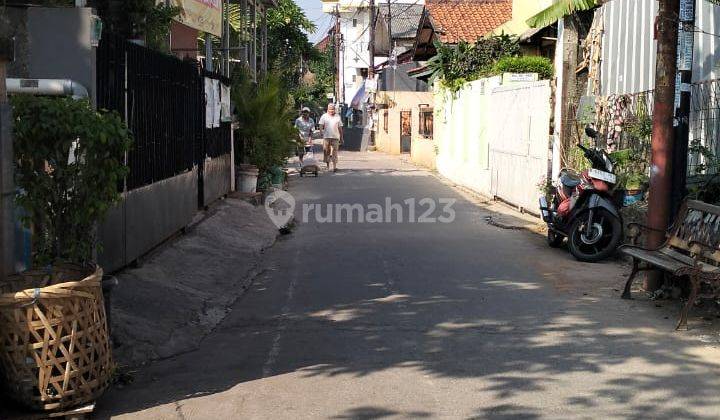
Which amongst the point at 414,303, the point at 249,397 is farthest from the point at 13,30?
the point at 414,303

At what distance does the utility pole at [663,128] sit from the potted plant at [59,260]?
5489mm

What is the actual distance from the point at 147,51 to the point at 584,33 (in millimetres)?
9089

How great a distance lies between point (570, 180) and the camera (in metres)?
12.0

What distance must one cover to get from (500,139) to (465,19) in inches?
695

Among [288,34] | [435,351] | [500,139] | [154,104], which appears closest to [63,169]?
[435,351]

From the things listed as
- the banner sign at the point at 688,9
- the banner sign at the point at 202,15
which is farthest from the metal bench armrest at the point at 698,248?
the banner sign at the point at 202,15

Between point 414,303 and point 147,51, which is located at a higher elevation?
point 147,51

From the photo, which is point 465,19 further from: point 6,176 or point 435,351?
point 6,176

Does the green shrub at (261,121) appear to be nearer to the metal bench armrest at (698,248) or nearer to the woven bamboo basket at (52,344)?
the metal bench armrest at (698,248)

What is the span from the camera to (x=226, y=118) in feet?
53.9

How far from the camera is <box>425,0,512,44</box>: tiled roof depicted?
3275 centimetres

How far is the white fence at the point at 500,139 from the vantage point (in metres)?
15.4

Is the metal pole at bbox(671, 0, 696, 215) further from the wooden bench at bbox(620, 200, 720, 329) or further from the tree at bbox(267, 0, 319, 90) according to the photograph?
the tree at bbox(267, 0, 319, 90)

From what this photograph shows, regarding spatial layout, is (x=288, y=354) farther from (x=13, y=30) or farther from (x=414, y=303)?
(x=13, y=30)
